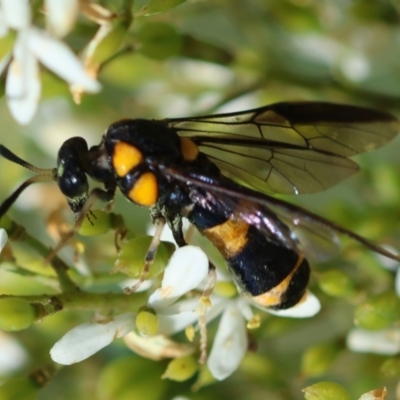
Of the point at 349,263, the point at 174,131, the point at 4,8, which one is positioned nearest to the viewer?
the point at 4,8

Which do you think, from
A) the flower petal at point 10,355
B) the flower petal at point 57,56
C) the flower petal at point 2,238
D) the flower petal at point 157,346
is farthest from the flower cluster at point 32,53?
the flower petal at point 10,355

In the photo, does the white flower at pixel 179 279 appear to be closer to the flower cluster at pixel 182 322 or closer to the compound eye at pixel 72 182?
the flower cluster at pixel 182 322

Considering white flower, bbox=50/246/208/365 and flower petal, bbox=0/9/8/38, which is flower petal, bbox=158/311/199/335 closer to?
white flower, bbox=50/246/208/365

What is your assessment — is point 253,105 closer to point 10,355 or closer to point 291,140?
point 291,140

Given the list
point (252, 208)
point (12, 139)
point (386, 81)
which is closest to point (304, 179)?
point (252, 208)

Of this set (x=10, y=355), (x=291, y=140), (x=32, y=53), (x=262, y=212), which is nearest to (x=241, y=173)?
(x=291, y=140)

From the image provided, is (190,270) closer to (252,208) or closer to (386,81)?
(252,208)
